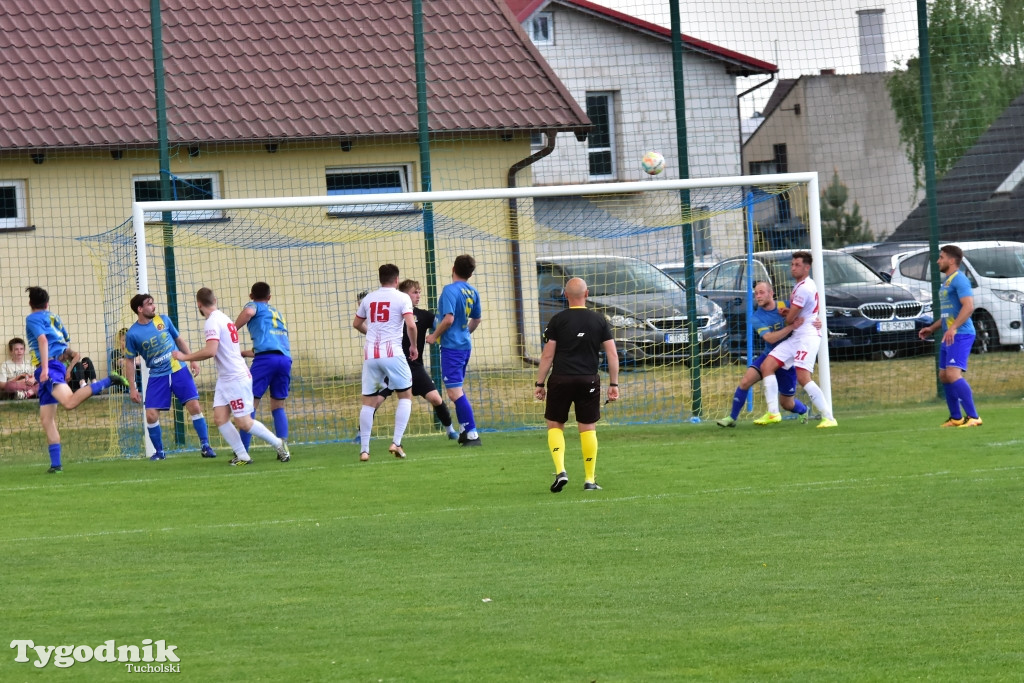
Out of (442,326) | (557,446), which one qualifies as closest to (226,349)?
(442,326)

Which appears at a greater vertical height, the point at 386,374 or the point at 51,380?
the point at 51,380

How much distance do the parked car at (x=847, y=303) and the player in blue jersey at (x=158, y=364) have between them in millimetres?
6915

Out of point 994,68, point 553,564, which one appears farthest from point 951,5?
point 553,564

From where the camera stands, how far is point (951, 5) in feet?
A: 75.2

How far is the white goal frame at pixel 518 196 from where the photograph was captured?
14.1 m

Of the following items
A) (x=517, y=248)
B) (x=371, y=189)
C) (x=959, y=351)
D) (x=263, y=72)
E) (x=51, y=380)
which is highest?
(x=263, y=72)

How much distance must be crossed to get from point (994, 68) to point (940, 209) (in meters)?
8.92

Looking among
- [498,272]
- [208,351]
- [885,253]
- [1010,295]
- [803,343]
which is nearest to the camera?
[208,351]

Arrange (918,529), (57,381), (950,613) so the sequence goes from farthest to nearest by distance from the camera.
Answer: (57,381), (918,529), (950,613)

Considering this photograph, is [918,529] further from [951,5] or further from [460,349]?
[951,5]

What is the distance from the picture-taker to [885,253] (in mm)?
23562

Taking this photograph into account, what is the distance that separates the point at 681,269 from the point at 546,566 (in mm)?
10090

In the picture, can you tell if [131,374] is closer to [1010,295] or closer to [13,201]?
[13,201]

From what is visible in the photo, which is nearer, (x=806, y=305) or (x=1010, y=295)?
(x=806, y=305)
